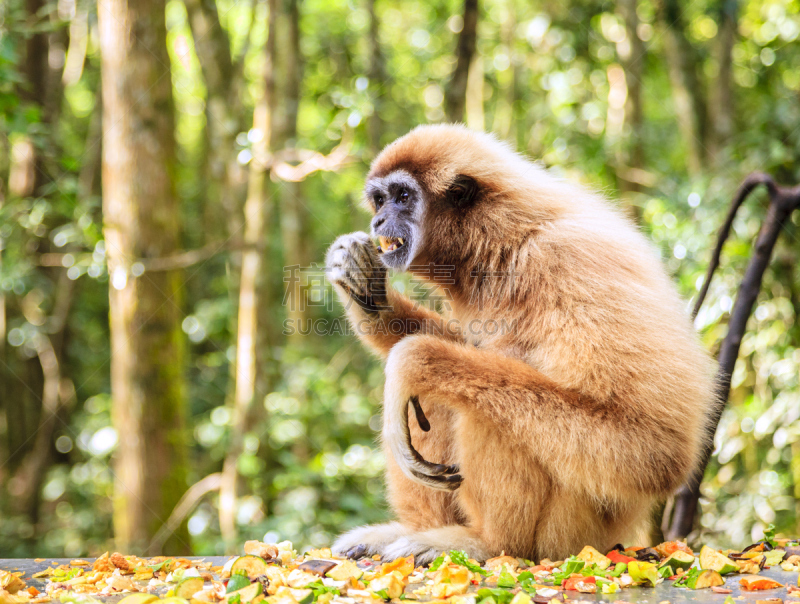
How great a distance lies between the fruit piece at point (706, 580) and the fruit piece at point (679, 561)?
22 centimetres

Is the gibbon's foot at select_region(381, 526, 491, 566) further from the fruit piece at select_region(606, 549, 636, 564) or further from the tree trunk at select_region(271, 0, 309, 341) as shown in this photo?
the tree trunk at select_region(271, 0, 309, 341)

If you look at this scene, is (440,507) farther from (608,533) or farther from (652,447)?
(652,447)

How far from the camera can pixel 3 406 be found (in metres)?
11.0

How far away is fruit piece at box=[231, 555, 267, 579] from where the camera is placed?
2896mm

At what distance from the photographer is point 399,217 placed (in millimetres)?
3928

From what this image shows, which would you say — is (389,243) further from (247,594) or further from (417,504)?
(247,594)

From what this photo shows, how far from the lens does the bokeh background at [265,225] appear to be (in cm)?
586

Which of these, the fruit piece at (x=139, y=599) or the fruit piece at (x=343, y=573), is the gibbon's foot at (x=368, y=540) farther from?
the fruit piece at (x=139, y=599)

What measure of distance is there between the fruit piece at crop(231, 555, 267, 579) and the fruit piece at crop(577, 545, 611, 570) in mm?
1384

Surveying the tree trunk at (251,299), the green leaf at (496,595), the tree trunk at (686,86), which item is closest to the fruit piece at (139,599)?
the green leaf at (496,595)

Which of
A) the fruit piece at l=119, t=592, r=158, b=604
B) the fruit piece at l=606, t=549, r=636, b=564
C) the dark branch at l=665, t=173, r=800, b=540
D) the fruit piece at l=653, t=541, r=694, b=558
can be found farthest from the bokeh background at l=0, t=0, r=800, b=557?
the fruit piece at l=119, t=592, r=158, b=604

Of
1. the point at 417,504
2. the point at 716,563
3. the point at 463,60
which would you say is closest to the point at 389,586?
the point at 417,504

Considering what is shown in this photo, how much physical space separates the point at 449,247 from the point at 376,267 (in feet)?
1.54

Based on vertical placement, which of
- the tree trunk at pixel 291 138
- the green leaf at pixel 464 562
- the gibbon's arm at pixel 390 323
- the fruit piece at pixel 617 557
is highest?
the tree trunk at pixel 291 138
